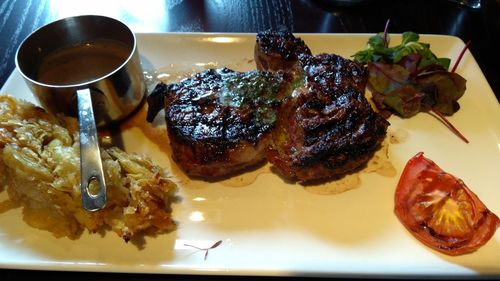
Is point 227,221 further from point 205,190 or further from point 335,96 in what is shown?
point 335,96

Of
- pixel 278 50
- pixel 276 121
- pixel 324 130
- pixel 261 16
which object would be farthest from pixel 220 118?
pixel 261 16

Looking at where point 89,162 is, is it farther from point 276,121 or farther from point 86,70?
point 276,121

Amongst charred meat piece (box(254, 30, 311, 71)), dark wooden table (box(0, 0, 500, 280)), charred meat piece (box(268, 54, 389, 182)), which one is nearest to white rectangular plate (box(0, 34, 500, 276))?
charred meat piece (box(268, 54, 389, 182))

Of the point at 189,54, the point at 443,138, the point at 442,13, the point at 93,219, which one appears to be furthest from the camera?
the point at 442,13

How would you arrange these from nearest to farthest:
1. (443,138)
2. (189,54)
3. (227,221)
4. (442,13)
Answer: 1. (227,221)
2. (443,138)
3. (189,54)
4. (442,13)

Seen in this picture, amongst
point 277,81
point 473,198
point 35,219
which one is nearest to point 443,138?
point 473,198

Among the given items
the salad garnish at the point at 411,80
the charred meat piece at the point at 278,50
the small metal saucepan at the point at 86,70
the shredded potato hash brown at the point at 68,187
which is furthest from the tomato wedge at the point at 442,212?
the small metal saucepan at the point at 86,70

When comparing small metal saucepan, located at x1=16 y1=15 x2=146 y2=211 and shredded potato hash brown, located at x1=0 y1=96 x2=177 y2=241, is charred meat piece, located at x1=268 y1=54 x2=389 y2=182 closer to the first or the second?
shredded potato hash brown, located at x1=0 y1=96 x2=177 y2=241

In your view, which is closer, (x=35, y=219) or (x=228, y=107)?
(x=35, y=219)
